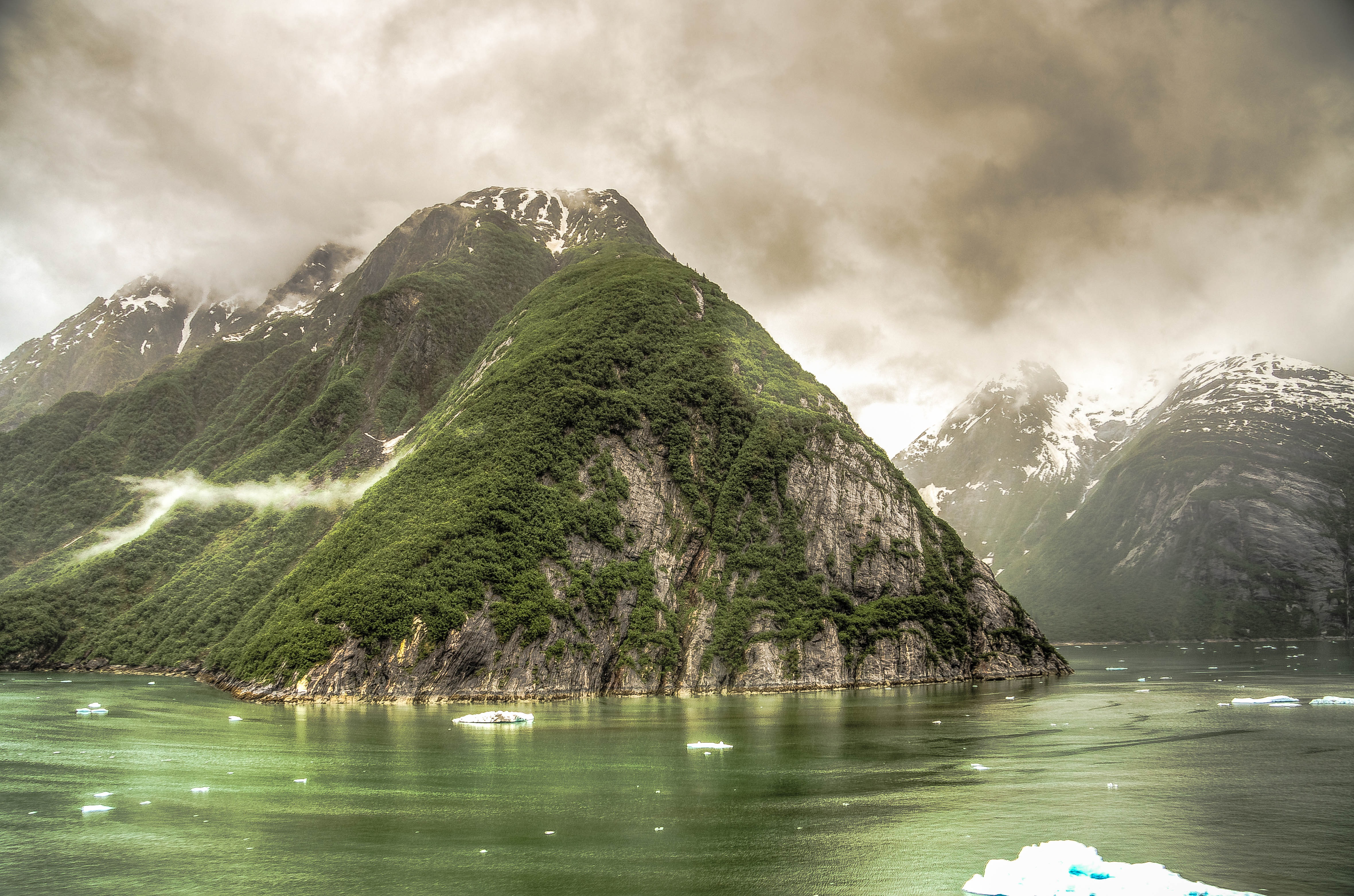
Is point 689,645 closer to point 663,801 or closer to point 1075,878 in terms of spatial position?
point 663,801

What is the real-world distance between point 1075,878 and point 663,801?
71.7 ft

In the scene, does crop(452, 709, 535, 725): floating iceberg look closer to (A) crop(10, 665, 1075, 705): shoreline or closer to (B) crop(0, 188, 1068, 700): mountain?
(A) crop(10, 665, 1075, 705): shoreline

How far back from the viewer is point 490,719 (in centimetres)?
8206

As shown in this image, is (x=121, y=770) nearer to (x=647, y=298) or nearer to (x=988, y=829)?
(x=988, y=829)

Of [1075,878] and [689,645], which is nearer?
[1075,878]

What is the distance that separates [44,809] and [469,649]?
219 feet

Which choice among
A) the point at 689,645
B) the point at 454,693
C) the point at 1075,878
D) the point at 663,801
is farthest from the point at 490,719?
the point at 1075,878

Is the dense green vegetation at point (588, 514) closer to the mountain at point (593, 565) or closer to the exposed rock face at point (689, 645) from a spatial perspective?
the mountain at point (593, 565)

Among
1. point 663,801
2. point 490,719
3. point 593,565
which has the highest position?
point 593,565

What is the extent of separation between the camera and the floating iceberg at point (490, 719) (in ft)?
268

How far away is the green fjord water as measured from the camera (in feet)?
108

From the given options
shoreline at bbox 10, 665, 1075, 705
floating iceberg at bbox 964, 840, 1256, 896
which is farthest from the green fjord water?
shoreline at bbox 10, 665, 1075, 705

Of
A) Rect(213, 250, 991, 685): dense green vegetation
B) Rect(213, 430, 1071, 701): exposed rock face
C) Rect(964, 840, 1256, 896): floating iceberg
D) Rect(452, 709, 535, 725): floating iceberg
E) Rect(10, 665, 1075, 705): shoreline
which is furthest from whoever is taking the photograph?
Rect(213, 250, 991, 685): dense green vegetation

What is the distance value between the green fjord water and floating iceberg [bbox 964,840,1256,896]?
1.78 meters
